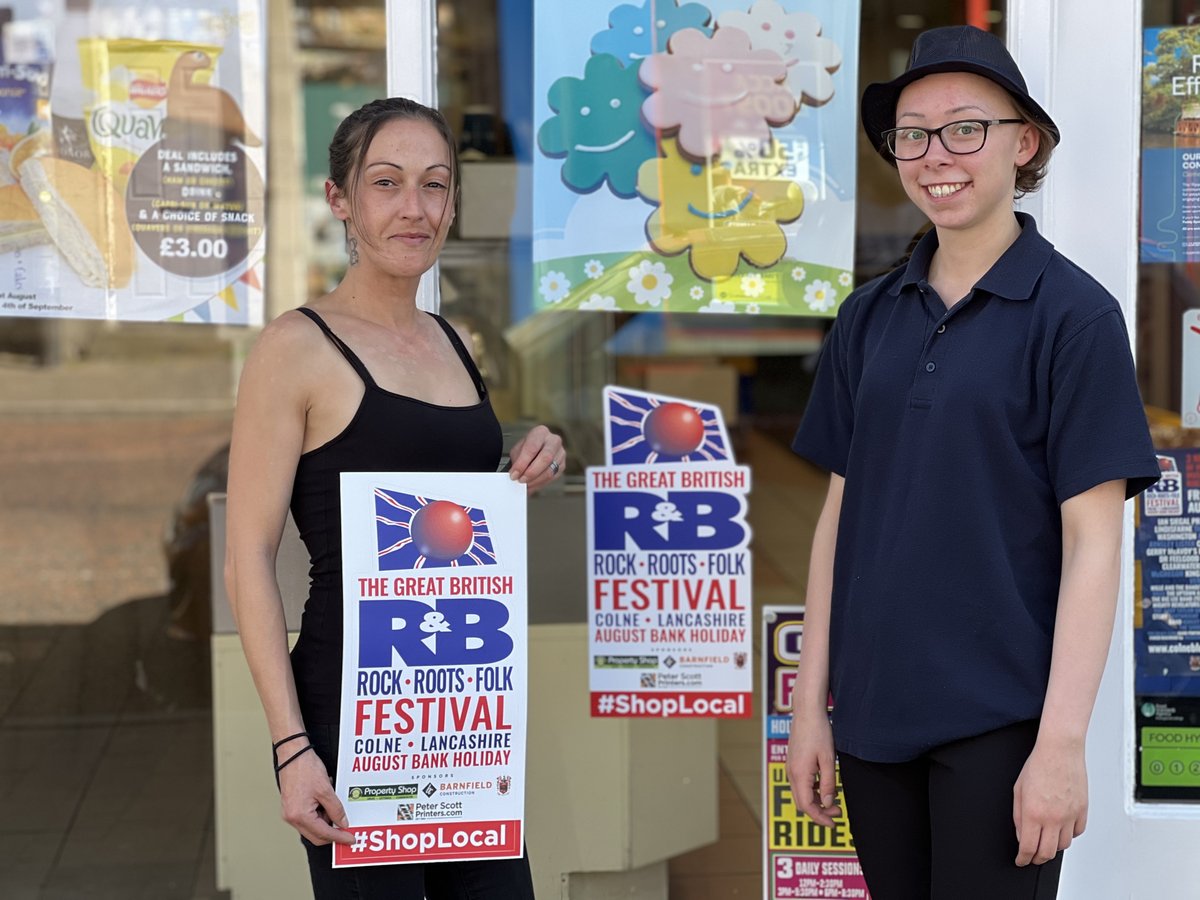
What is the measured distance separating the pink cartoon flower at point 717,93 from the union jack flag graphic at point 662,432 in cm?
51

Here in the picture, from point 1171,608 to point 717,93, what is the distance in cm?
136

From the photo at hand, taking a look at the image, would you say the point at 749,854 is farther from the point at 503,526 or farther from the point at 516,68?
the point at 516,68

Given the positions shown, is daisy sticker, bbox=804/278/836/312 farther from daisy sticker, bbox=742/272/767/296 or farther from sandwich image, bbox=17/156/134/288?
sandwich image, bbox=17/156/134/288

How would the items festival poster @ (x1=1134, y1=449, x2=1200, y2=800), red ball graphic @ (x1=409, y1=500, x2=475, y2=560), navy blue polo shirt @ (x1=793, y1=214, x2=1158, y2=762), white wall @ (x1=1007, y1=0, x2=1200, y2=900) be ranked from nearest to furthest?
navy blue polo shirt @ (x1=793, y1=214, x2=1158, y2=762) < red ball graphic @ (x1=409, y1=500, x2=475, y2=560) < white wall @ (x1=1007, y1=0, x2=1200, y2=900) < festival poster @ (x1=1134, y1=449, x2=1200, y2=800)

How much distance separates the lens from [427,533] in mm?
1944

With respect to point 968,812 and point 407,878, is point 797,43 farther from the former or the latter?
point 407,878

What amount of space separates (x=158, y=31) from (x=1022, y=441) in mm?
1982

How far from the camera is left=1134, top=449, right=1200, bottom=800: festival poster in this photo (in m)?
2.69

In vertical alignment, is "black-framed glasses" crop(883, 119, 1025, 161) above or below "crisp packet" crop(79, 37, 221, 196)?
below

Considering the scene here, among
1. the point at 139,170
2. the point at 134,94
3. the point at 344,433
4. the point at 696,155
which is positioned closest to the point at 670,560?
the point at 696,155

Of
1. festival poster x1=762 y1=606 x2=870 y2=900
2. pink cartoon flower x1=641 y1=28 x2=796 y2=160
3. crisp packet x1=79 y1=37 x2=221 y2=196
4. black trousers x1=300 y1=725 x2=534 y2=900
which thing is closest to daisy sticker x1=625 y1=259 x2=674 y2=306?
pink cartoon flower x1=641 y1=28 x2=796 y2=160

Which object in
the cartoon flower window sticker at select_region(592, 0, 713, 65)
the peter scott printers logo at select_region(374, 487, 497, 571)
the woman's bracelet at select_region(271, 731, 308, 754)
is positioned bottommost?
the woman's bracelet at select_region(271, 731, 308, 754)

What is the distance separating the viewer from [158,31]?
280cm

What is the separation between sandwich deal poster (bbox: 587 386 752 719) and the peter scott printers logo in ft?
2.55
